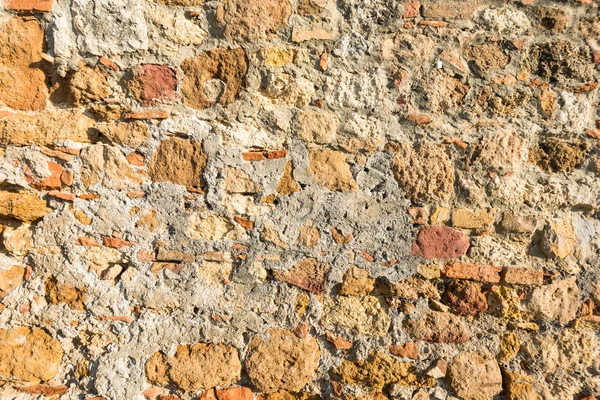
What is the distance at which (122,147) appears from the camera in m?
1.84

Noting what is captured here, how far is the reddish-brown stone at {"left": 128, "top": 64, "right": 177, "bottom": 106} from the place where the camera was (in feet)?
5.98

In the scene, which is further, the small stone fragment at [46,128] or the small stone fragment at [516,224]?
the small stone fragment at [516,224]

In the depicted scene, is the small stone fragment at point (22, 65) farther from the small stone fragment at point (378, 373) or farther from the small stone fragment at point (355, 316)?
the small stone fragment at point (378, 373)

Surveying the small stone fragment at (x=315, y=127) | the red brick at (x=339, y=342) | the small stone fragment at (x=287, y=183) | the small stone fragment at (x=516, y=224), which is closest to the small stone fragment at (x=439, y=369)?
the red brick at (x=339, y=342)

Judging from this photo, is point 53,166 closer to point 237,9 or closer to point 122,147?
point 122,147

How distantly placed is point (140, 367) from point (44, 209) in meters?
0.72

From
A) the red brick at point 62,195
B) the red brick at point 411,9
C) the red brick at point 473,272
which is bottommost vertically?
the red brick at point 473,272

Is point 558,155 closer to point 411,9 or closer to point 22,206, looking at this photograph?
point 411,9

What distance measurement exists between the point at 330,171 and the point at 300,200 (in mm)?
171

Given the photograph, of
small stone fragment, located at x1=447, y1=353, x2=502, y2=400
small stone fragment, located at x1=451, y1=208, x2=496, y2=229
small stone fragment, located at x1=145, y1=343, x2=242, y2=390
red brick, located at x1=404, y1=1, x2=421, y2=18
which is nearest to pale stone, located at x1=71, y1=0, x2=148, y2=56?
red brick, located at x1=404, y1=1, x2=421, y2=18

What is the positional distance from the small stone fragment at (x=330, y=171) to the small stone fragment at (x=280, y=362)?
63 centimetres

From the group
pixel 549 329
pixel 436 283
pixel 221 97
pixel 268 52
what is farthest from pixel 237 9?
pixel 549 329

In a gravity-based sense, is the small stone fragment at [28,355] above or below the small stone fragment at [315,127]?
below

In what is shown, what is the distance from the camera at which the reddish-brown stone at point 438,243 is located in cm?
189
